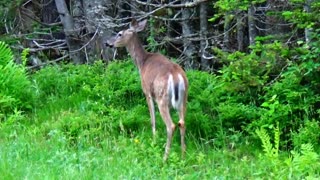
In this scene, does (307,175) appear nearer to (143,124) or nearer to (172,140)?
(172,140)

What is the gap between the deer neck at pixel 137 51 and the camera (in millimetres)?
9246

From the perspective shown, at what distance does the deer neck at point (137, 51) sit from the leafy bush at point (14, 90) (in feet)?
5.72

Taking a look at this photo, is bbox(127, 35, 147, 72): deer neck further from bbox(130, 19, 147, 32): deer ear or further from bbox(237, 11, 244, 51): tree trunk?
bbox(237, 11, 244, 51): tree trunk

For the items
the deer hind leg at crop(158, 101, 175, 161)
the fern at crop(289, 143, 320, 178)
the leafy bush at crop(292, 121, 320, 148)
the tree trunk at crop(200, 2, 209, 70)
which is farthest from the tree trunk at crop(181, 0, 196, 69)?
the fern at crop(289, 143, 320, 178)

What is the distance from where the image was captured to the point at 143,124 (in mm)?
8688

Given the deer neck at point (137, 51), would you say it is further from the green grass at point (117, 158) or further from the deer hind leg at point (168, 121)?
the deer hind leg at point (168, 121)

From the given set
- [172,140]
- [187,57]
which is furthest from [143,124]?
[187,57]

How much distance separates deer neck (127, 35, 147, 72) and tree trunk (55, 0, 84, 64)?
4301 mm

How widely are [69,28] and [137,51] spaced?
16.1 feet

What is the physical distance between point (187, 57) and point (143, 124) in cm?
416

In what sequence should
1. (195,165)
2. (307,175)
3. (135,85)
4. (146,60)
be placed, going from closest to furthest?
1. (307,175)
2. (195,165)
3. (146,60)
4. (135,85)

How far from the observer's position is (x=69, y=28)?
550 inches

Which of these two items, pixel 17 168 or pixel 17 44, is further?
pixel 17 44

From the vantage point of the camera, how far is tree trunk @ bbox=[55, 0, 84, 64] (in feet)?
45.6
